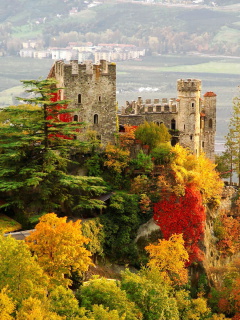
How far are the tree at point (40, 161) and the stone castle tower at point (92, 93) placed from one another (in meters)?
4.32

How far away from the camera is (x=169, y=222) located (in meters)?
53.8

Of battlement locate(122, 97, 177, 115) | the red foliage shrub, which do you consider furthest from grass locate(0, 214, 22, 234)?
battlement locate(122, 97, 177, 115)

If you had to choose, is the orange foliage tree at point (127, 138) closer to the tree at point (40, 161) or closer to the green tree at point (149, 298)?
the tree at point (40, 161)

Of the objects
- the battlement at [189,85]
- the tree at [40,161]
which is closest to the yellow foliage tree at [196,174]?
the battlement at [189,85]

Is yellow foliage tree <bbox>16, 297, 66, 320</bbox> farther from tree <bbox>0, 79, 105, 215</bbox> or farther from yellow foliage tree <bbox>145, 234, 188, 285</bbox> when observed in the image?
yellow foliage tree <bbox>145, 234, 188, 285</bbox>

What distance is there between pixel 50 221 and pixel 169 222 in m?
12.7

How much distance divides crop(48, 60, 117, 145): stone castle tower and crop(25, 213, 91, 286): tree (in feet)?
47.8

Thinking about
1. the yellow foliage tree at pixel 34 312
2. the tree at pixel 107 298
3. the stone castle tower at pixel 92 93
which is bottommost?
the tree at pixel 107 298

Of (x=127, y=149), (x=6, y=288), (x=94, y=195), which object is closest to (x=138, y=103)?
(x=127, y=149)

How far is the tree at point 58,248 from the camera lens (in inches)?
1658

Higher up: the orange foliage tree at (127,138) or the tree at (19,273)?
the orange foliage tree at (127,138)

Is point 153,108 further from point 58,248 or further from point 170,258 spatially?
point 58,248

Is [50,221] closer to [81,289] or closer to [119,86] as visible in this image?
[81,289]

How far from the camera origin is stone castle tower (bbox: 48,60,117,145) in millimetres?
56250
